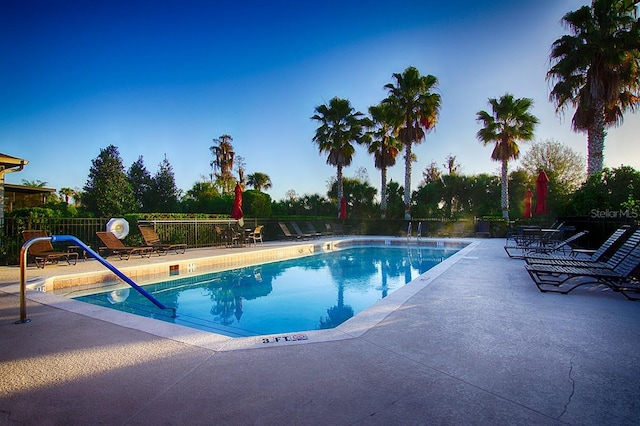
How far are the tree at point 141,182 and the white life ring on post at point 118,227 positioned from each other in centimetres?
1558

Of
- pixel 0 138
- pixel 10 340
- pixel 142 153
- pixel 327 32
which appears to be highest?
pixel 327 32

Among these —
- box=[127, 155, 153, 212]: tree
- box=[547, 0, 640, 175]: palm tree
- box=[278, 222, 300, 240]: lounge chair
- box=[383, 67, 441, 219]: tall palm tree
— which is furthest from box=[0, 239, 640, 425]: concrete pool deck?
box=[127, 155, 153, 212]: tree

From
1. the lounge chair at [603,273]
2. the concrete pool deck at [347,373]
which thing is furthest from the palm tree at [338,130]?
the concrete pool deck at [347,373]

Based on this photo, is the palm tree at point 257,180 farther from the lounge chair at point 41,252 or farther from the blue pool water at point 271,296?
the lounge chair at point 41,252

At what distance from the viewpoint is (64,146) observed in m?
16.4

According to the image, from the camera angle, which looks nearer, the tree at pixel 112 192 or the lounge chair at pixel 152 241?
the lounge chair at pixel 152 241

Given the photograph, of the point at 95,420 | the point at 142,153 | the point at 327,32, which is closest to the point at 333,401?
the point at 95,420

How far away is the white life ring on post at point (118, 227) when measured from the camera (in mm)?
10727

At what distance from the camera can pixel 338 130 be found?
22.3m

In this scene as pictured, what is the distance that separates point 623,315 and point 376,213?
22.4m

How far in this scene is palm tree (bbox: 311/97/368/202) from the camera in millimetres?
22125

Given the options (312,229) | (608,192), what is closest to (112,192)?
(312,229)

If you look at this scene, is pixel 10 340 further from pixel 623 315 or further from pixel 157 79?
pixel 157 79

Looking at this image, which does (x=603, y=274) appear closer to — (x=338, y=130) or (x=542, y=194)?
(x=542, y=194)
